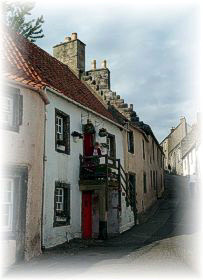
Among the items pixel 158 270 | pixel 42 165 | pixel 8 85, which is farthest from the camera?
pixel 42 165

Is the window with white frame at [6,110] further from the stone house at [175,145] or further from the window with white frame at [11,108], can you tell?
the stone house at [175,145]

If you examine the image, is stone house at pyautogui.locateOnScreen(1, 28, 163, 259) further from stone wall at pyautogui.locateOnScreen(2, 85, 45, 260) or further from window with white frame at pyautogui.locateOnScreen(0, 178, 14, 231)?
window with white frame at pyautogui.locateOnScreen(0, 178, 14, 231)

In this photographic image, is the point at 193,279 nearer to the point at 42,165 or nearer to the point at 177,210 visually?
the point at 42,165

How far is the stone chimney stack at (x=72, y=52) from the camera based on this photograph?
2303cm

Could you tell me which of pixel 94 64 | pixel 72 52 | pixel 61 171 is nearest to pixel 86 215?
pixel 61 171

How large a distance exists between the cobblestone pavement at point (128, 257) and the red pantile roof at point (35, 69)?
612cm

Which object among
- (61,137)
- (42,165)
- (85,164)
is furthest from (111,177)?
(42,165)

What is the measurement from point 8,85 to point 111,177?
7.09m

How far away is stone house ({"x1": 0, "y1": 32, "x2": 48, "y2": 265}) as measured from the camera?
11414 mm

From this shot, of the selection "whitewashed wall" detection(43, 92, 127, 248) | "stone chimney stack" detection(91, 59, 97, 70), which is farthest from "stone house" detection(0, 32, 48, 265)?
"stone chimney stack" detection(91, 59, 97, 70)

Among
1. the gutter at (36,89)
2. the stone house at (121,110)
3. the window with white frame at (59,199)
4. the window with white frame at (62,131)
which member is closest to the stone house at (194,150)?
the stone house at (121,110)

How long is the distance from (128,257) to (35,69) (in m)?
8.62

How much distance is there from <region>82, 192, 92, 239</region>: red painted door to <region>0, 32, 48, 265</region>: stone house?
178 inches

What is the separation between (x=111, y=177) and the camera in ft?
55.5
